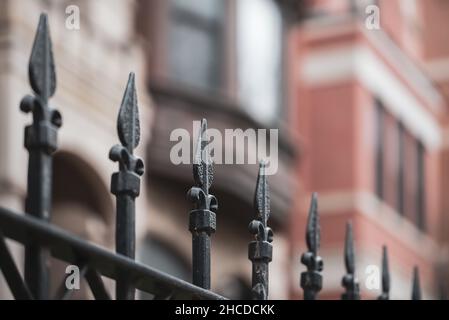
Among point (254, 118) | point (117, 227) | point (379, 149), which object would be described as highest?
point (379, 149)

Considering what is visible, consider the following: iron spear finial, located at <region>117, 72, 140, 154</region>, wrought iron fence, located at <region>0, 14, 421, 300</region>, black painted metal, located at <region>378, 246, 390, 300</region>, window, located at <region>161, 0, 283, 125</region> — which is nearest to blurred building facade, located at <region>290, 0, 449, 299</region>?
window, located at <region>161, 0, 283, 125</region>

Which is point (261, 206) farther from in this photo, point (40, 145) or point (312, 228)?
point (40, 145)

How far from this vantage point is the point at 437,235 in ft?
84.6

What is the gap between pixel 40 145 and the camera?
2809 millimetres

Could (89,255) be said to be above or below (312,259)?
below

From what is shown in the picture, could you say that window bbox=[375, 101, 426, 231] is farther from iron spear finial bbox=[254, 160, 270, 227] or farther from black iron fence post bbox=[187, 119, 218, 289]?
black iron fence post bbox=[187, 119, 218, 289]

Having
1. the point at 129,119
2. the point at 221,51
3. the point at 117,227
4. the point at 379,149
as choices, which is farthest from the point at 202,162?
the point at 379,149

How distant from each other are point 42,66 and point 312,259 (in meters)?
1.36

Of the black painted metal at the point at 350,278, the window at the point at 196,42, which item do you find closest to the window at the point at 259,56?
the window at the point at 196,42

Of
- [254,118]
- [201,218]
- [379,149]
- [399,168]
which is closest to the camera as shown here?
[201,218]

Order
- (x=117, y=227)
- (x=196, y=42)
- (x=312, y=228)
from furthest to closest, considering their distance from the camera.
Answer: (x=196, y=42), (x=312, y=228), (x=117, y=227)

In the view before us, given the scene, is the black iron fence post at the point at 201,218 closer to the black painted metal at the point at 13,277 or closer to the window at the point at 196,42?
the black painted metal at the point at 13,277

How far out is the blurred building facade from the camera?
69.7 ft

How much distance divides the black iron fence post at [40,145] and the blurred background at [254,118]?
360 inches
